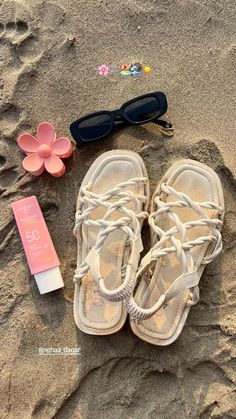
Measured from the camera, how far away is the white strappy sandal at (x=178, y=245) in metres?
1.71

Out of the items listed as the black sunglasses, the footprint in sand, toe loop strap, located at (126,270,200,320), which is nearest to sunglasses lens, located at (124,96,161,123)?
the black sunglasses

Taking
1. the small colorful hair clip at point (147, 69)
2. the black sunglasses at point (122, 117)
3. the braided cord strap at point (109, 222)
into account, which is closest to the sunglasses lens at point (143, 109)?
the black sunglasses at point (122, 117)

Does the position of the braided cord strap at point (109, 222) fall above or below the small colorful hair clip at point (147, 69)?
below

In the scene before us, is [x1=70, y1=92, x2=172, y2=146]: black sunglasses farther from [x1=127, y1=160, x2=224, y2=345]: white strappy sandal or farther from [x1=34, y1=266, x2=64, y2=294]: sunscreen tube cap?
[x1=34, y1=266, x2=64, y2=294]: sunscreen tube cap

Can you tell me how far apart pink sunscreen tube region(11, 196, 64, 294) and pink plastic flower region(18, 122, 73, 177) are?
11cm

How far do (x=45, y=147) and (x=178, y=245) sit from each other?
1.83ft

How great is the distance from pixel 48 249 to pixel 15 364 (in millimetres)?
390

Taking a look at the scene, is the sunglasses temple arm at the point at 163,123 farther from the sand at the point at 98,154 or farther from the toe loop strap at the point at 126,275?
the toe loop strap at the point at 126,275

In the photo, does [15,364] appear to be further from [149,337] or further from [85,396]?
[149,337]

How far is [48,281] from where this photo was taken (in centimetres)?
182

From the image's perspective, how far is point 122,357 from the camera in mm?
1775

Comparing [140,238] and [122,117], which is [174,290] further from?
[122,117]

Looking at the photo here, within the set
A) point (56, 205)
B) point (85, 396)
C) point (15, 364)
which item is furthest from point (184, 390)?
point (56, 205)

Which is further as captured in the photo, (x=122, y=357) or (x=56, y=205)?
(x=56, y=205)
